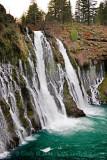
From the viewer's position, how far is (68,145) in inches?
325

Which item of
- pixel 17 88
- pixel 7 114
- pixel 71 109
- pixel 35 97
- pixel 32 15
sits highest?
pixel 32 15

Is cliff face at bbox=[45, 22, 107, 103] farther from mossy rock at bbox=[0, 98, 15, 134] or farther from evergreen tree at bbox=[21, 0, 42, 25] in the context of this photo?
mossy rock at bbox=[0, 98, 15, 134]

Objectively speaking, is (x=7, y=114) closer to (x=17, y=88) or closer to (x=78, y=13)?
(x=17, y=88)

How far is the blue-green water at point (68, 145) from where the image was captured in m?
7.20

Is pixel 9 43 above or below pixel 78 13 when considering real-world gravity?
below

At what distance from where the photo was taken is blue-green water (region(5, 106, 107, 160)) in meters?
7.20

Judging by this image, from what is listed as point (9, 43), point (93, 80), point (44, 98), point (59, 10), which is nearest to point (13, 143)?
point (44, 98)

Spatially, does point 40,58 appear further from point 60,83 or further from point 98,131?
point 98,131

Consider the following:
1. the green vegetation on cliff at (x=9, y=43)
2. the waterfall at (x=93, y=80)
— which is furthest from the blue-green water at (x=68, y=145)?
the waterfall at (x=93, y=80)

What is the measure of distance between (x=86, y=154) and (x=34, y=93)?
5.63 m

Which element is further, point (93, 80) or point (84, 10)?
point (84, 10)

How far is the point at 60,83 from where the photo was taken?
14906 mm

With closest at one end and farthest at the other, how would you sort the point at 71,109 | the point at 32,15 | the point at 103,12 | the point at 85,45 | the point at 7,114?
1. the point at 7,114
2. the point at 71,109
3. the point at 85,45
4. the point at 32,15
5. the point at 103,12

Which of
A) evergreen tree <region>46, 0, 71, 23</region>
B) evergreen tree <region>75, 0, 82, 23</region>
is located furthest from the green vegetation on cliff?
evergreen tree <region>75, 0, 82, 23</region>
